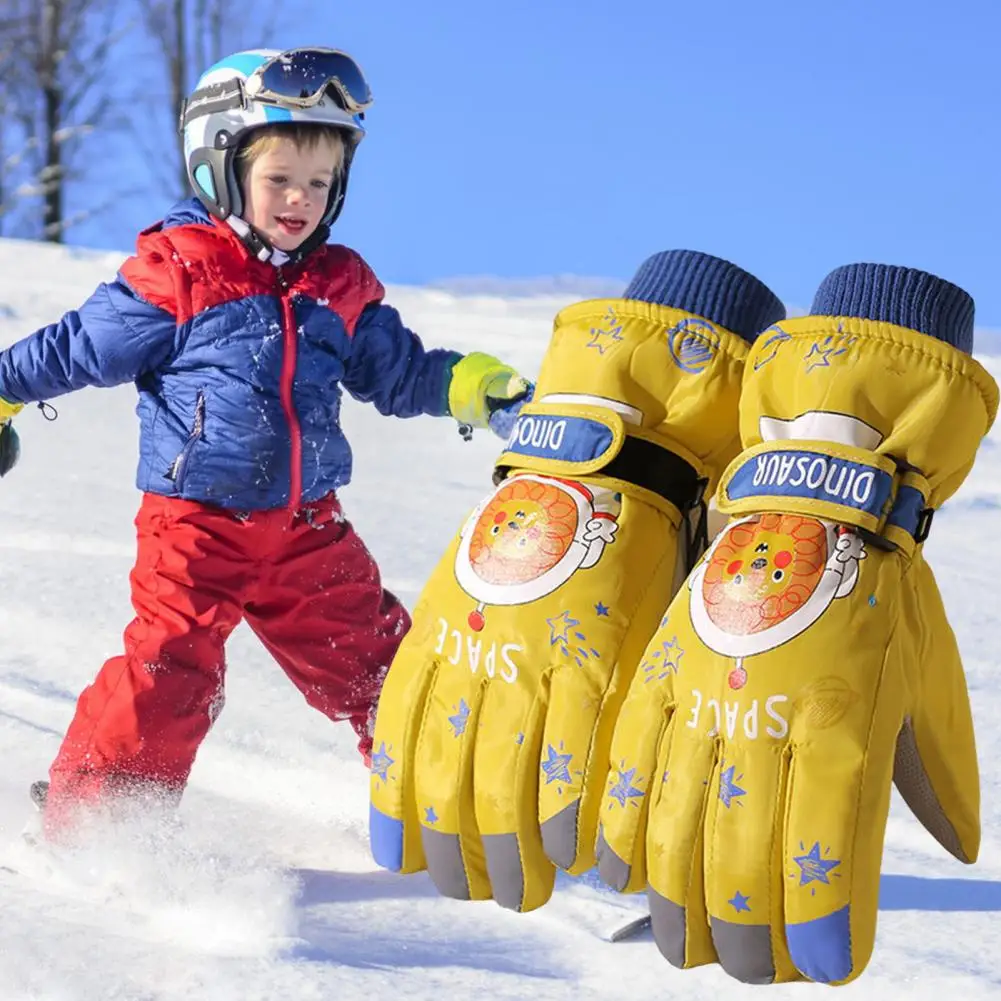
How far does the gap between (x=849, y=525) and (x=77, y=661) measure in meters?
2.15

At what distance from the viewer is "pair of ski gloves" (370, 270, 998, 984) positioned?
1417 mm

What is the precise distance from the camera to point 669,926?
1489 mm

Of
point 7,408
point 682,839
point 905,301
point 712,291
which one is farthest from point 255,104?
point 682,839

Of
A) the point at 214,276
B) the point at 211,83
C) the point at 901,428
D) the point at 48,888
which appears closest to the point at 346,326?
the point at 214,276

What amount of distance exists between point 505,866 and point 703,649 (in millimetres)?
345

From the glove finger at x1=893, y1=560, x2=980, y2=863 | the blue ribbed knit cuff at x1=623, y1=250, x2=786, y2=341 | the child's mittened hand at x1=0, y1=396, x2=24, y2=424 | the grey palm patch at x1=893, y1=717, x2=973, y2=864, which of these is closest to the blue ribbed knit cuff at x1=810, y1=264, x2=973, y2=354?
the blue ribbed knit cuff at x1=623, y1=250, x2=786, y2=341

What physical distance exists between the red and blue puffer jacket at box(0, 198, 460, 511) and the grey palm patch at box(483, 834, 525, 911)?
96 centimetres

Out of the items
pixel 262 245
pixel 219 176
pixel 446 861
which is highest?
pixel 219 176

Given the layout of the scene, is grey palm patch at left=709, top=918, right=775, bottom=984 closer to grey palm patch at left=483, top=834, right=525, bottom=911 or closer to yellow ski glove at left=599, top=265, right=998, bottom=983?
yellow ski glove at left=599, top=265, right=998, bottom=983

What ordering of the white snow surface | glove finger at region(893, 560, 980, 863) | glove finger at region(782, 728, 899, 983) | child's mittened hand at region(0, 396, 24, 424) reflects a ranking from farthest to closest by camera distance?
child's mittened hand at region(0, 396, 24, 424), the white snow surface, glove finger at region(893, 560, 980, 863), glove finger at region(782, 728, 899, 983)

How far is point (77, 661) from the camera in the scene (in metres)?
3.14

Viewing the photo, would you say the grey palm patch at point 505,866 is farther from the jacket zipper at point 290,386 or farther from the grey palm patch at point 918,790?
the jacket zipper at point 290,386

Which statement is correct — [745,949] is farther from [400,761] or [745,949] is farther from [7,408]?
[7,408]

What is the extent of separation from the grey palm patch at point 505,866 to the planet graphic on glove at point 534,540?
0.77ft
